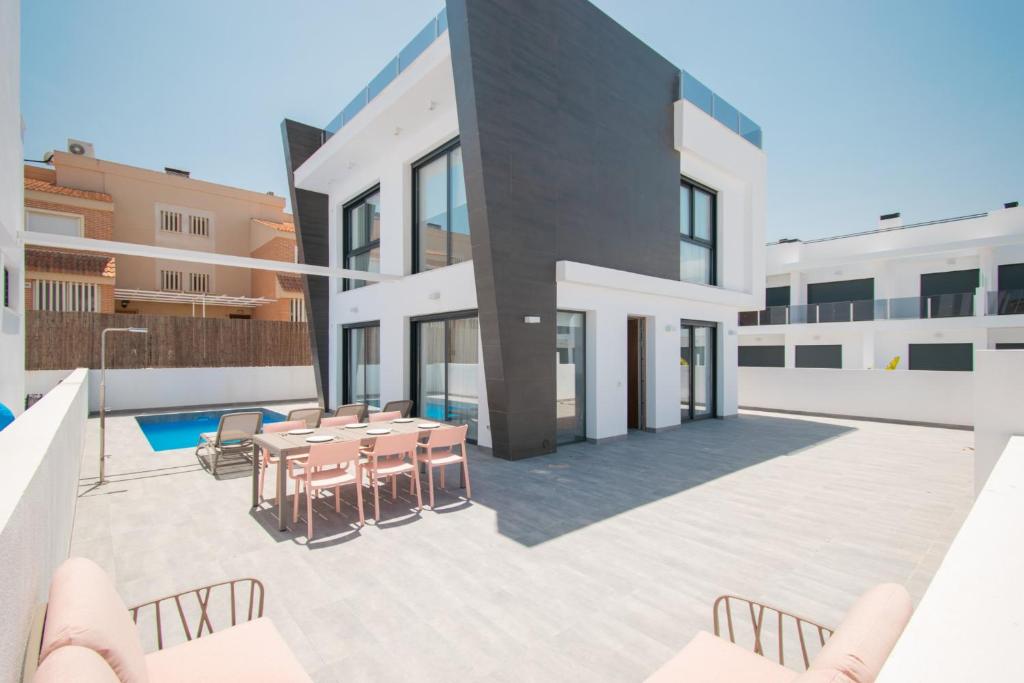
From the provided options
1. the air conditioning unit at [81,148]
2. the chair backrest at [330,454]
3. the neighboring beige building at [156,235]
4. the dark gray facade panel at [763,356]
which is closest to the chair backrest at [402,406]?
the chair backrest at [330,454]

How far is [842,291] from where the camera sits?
19578mm

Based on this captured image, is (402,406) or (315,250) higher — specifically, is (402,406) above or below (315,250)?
below

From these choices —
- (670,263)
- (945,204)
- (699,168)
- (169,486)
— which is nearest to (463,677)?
(169,486)

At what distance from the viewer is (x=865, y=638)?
1289 millimetres

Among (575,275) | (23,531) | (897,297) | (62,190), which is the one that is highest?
(62,190)

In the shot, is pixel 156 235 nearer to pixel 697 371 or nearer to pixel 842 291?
pixel 697 371

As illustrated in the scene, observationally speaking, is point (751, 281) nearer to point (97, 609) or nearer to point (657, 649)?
point (657, 649)

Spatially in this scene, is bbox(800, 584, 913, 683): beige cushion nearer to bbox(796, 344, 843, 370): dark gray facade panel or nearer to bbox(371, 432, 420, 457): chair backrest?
bbox(371, 432, 420, 457): chair backrest

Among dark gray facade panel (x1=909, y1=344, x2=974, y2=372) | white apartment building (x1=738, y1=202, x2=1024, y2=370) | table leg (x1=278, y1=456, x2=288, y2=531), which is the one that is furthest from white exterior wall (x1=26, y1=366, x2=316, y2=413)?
dark gray facade panel (x1=909, y1=344, x2=974, y2=372)

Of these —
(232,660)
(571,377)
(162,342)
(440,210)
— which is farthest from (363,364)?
(232,660)

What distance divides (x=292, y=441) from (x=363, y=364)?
7344 millimetres

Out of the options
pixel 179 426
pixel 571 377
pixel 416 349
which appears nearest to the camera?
pixel 571 377

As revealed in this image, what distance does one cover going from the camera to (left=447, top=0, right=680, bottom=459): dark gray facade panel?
6.71m

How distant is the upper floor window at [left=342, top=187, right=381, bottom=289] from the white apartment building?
15.7 m
